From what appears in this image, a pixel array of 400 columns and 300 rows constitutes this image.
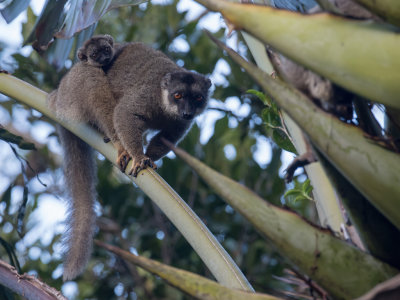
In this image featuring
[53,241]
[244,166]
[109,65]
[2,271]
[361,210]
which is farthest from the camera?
[53,241]

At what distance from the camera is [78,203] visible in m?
3.95

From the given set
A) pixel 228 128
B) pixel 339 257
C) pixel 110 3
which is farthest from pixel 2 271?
pixel 228 128

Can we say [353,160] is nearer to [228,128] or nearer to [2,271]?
[2,271]

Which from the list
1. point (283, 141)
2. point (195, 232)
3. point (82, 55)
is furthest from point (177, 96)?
point (195, 232)

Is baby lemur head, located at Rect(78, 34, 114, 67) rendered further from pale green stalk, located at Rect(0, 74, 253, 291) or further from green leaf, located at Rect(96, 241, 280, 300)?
green leaf, located at Rect(96, 241, 280, 300)

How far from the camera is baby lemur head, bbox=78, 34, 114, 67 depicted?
14.9 feet

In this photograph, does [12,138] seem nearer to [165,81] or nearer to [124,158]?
[124,158]

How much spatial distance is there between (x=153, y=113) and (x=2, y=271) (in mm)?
2496

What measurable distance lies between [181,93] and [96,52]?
2.89ft

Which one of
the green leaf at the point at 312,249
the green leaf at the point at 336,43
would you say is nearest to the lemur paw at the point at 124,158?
the green leaf at the point at 312,249

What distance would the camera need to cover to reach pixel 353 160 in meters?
1.26

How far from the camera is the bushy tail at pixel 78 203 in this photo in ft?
11.2

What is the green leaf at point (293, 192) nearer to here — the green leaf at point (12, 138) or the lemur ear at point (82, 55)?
the green leaf at point (12, 138)

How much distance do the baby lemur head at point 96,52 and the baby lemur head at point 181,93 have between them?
1.92 feet
